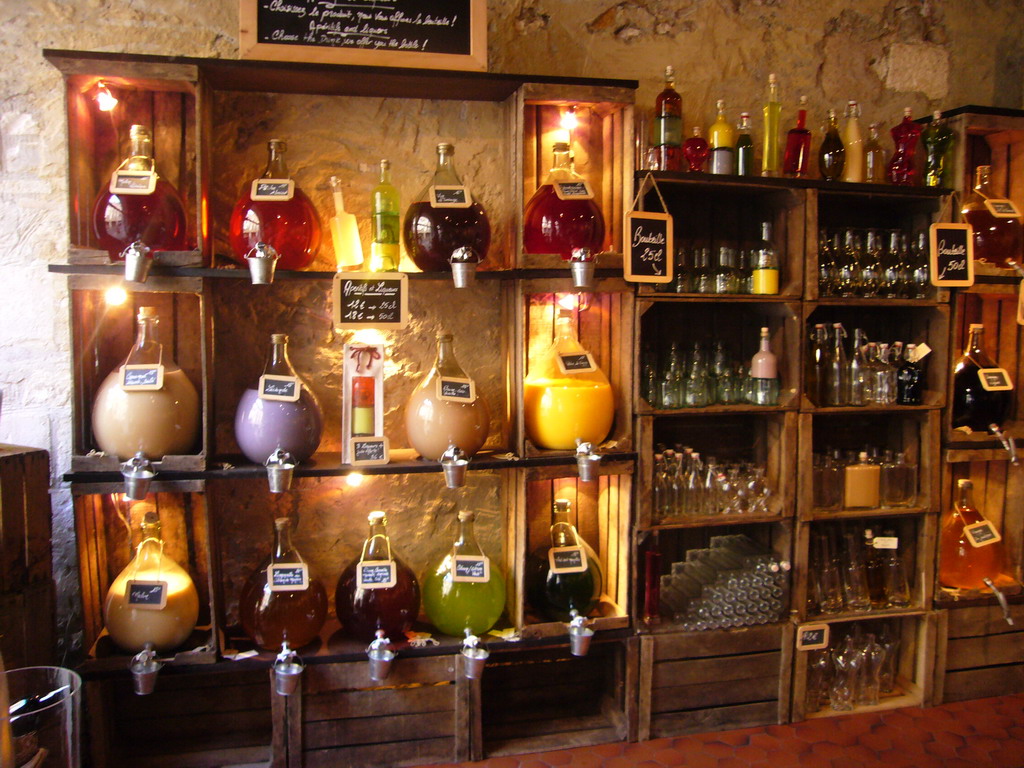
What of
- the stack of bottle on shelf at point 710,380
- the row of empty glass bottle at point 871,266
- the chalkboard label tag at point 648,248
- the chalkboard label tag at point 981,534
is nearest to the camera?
the chalkboard label tag at point 648,248

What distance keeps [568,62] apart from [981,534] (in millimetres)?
2053

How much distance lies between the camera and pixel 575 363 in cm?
212

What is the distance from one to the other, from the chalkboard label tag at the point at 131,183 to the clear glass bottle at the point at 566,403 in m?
1.10

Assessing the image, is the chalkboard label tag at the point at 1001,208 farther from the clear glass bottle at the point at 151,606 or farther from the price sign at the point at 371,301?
the clear glass bottle at the point at 151,606

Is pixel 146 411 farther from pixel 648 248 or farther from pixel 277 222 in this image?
pixel 648 248

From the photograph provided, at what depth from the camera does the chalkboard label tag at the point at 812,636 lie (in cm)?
229

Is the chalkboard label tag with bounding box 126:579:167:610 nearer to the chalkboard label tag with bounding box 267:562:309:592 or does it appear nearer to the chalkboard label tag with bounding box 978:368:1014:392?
the chalkboard label tag with bounding box 267:562:309:592

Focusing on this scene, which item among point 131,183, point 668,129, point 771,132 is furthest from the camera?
point 771,132

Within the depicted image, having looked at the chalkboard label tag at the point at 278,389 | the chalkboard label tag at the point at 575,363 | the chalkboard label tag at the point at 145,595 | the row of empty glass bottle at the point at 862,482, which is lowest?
the chalkboard label tag at the point at 145,595

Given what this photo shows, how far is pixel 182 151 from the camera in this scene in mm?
2135

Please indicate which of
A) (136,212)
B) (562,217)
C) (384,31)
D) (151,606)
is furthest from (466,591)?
(384,31)

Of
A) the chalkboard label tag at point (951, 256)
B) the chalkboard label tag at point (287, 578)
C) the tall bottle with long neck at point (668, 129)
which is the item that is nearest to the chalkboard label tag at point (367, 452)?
the chalkboard label tag at point (287, 578)

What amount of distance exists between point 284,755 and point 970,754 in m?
1.93

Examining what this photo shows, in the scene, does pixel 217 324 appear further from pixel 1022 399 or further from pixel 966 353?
pixel 1022 399
